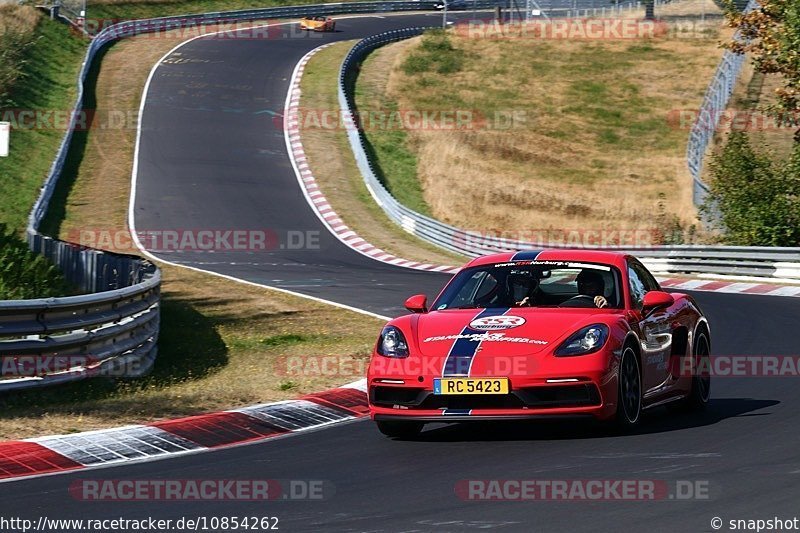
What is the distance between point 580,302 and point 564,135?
3935 cm

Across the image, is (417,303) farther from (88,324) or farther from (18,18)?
(18,18)

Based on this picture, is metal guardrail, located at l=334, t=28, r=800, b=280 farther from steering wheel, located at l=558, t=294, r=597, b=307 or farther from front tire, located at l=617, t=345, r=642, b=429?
front tire, located at l=617, t=345, r=642, b=429

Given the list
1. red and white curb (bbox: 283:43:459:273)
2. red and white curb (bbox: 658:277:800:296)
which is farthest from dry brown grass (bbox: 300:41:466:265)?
red and white curb (bbox: 658:277:800:296)

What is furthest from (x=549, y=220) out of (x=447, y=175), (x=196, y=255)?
(x=196, y=255)

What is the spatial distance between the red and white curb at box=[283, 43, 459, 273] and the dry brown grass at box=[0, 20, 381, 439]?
5552mm

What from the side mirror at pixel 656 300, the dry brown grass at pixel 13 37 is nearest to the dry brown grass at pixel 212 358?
the side mirror at pixel 656 300

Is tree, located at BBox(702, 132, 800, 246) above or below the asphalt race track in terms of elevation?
below

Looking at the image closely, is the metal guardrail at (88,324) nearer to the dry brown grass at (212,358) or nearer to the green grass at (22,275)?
the dry brown grass at (212,358)

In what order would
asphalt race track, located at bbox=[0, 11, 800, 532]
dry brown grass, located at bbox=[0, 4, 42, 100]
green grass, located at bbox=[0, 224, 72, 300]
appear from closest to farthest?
asphalt race track, located at bbox=[0, 11, 800, 532], green grass, located at bbox=[0, 224, 72, 300], dry brown grass, located at bbox=[0, 4, 42, 100]

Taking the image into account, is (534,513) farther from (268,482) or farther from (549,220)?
(549,220)

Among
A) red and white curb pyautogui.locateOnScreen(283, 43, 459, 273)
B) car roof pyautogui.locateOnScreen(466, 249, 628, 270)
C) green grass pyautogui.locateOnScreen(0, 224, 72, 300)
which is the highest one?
car roof pyautogui.locateOnScreen(466, 249, 628, 270)

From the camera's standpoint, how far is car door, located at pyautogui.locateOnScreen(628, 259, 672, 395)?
9461mm

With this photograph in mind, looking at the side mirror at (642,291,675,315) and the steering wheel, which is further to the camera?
the steering wheel

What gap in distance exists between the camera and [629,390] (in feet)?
29.6
